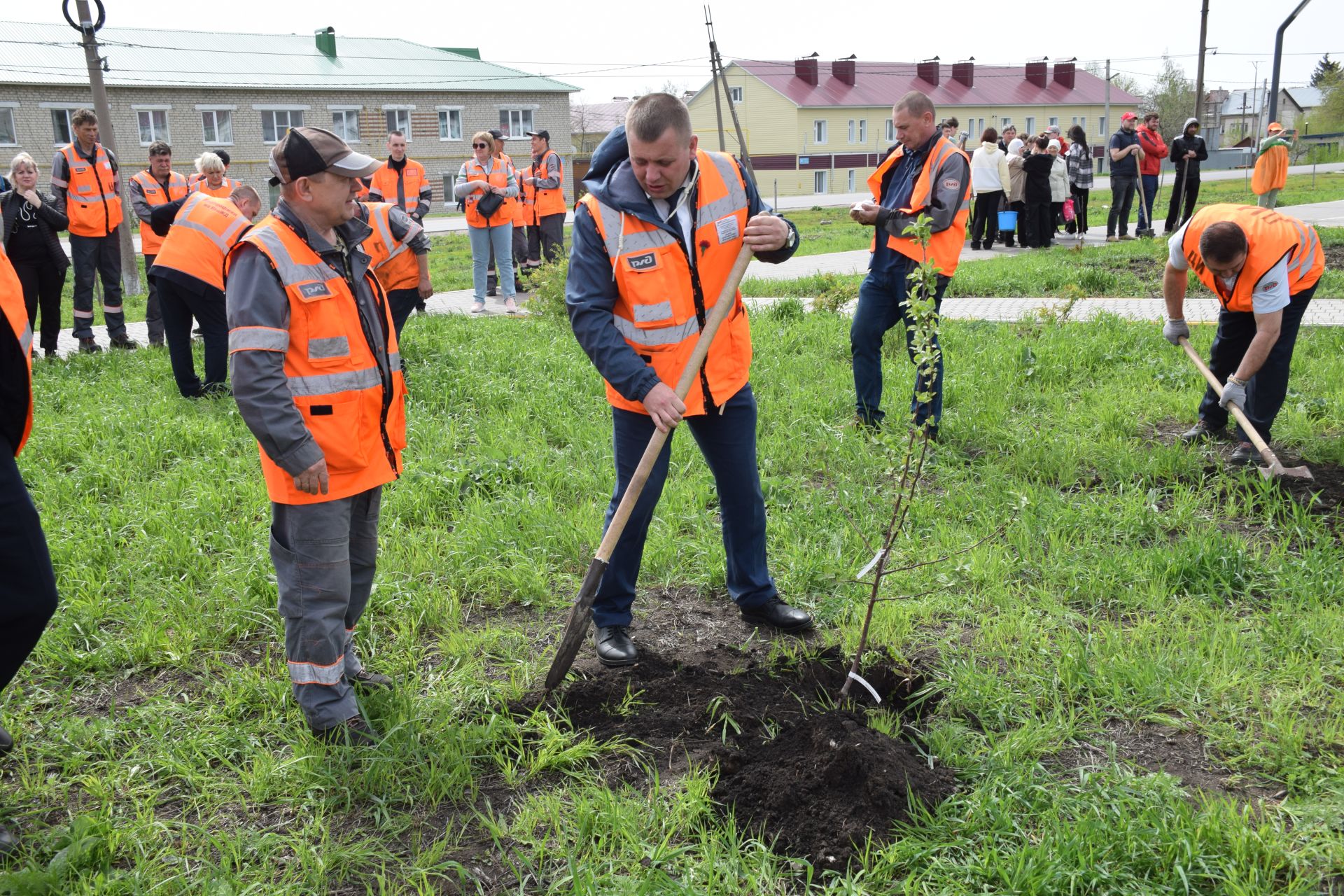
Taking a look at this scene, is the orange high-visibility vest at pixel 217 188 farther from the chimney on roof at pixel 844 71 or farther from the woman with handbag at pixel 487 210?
the chimney on roof at pixel 844 71

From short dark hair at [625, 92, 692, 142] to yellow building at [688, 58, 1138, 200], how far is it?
158 feet

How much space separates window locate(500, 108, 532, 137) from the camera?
4512 centimetres

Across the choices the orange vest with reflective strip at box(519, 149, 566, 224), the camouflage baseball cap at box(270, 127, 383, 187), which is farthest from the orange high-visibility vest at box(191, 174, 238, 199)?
the camouflage baseball cap at box(270, 127, 383, 187)

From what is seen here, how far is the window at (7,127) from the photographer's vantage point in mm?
35281

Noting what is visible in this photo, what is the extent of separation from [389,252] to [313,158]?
1.15m

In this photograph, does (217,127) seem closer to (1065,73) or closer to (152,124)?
(152,124)

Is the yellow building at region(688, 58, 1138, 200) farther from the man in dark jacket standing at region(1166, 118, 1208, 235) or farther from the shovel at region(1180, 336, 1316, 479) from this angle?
the shovel at region(1180, 336, 1316, 479)

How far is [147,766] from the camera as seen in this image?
120 inches

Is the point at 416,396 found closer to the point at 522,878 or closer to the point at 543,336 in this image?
the point at 543,336

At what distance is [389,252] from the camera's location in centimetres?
403

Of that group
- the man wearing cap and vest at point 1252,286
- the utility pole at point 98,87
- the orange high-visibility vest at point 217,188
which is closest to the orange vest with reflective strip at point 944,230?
the man wearing cap and vest at point 1252,286

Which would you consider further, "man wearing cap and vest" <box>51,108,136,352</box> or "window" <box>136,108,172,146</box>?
"window" <box>136,108,172,146</box>

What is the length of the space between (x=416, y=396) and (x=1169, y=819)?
590 centimetres

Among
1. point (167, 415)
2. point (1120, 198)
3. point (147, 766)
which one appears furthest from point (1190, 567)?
point (1120, 198)
